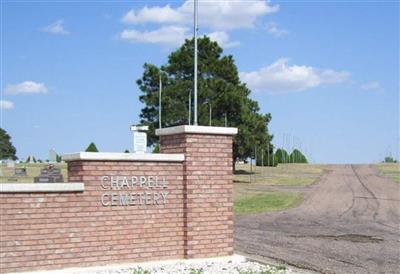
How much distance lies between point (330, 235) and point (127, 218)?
29.2 ft

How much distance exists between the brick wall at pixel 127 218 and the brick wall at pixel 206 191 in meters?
0.02

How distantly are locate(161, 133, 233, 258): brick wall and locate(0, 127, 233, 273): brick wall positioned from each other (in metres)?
0.02

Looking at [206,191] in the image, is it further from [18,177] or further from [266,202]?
[18,177]

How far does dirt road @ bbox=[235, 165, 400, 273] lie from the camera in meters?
14.1

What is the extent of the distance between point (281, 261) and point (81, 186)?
14.8ft

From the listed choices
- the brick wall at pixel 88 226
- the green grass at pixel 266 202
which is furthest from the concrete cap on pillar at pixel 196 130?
the green grass at pixel 266 202

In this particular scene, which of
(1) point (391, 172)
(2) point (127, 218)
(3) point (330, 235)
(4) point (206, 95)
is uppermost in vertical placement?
(4) point (206, 95)

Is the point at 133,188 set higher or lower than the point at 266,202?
higher

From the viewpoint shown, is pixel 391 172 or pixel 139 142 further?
pixel 391 172

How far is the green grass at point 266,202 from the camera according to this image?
28797 millimetres

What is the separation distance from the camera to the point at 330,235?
19156mm

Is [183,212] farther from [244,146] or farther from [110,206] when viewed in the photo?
[244,146]

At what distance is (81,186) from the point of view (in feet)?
37.0

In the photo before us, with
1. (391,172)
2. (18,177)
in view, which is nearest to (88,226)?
(18,177)
